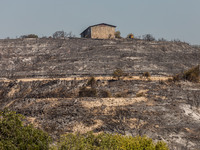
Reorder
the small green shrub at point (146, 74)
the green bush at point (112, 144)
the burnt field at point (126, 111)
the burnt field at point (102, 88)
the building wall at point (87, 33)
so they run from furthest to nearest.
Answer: the building wall at point (87, 33) < the small green shrub at point (146, 74) < the burnt field at point (102, 88) < the burnt field at point (126, 111) < the green bush at point (112, 144)

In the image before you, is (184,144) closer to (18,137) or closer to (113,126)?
(113,126)

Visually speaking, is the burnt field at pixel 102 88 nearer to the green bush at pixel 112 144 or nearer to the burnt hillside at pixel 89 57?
the burnt hillside at pixel 89 57

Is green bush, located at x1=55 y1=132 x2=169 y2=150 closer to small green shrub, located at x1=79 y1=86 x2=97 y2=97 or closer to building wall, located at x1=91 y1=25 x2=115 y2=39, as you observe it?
small green shrub, located at x1=79 y1=86 x2=97 y2=97

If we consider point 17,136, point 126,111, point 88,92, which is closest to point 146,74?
point 88,92

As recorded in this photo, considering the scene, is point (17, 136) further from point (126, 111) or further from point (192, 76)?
point (192, 76)

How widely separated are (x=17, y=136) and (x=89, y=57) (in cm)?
3202

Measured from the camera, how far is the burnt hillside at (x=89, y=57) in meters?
35.8

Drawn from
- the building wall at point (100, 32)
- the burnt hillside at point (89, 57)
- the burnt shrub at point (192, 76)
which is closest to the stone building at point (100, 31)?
the building wall at point (100, 32)

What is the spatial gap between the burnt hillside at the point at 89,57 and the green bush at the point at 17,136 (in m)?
24.5

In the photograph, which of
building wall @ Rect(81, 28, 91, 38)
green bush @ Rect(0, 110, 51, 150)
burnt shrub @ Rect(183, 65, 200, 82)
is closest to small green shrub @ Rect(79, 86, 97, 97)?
burnt shrub @ Rect(183, 65, 200, 82)

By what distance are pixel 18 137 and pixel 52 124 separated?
28.4 feet

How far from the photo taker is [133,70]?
3544 centimetres

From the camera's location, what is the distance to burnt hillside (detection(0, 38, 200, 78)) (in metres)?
35.8

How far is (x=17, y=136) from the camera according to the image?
27.6 ft
